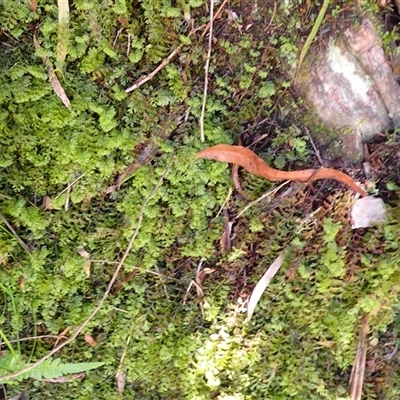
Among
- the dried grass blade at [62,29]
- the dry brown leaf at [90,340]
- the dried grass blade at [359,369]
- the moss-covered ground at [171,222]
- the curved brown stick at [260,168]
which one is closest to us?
the dried grass blade at [62,29]

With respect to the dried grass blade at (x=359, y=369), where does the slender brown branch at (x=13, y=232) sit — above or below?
below

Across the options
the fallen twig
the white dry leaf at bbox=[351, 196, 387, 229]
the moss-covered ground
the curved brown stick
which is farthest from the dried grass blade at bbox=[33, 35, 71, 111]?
the white dry leaf at bbox=[351, 196, 387, 229]

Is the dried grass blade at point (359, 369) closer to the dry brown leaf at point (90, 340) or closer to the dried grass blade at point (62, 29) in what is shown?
the dry brown leaf at point (90, 340)

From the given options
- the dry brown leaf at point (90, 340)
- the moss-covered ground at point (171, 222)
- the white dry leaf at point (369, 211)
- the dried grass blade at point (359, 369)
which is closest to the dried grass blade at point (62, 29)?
the moss-covered ground at point (171, 222)

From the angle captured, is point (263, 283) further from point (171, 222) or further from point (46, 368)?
point (46, 368)

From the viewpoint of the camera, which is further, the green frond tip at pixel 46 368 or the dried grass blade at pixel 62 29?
the green frond tip at pixel 46 368

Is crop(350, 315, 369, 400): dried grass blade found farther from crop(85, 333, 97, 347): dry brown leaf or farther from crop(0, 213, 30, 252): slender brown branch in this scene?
crop(0, 213, 30, 252): slender brown branch

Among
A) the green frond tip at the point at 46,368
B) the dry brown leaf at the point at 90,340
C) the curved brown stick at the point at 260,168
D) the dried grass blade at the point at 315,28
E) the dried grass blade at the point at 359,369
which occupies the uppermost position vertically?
the dried grass blade at the point at 315,28

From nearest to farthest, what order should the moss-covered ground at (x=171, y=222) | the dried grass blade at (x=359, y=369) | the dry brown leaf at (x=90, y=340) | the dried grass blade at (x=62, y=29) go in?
the dried grass blade at (x=62, y=29)
the moss-covered ground at (x=171, y=222)
the dry brown leaf at (x=90, y=340)
the dried grass blade at (x=359, y=369)
